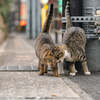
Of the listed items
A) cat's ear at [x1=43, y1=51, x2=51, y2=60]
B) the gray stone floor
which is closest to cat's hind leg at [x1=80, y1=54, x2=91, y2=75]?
the gray stone floor

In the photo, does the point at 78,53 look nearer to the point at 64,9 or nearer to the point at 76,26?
the point at 76,26

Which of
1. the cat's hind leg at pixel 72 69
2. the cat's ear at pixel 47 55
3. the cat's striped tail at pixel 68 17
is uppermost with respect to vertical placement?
the cat's striped tail at pixel 68 17

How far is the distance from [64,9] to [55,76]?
1506 mm

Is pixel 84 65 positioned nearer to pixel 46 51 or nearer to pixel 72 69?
pixel 72 69

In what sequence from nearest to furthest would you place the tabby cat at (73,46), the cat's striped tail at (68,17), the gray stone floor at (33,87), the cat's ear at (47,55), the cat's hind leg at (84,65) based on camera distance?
1. the gray stone floor at (33,87)
2. the cat's ear at (47,55)
3. the tabby cat at (73,46)
4. the cat's hind leg at (84,65)
5. the cat's striped tail at (68,17)

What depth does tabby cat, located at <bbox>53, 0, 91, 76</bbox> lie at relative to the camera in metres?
4.65

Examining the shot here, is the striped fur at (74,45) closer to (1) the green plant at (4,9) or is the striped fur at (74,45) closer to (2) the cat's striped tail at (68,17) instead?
(2) the cat's striped tail at (68,17)

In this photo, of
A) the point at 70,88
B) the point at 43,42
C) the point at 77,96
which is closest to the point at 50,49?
the point at 43,42

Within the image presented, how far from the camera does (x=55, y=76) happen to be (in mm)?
4582

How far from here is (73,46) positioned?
→ 15.6ft

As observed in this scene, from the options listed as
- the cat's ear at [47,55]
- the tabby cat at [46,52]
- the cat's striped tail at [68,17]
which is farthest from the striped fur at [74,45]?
the cat's ear at [47,55]

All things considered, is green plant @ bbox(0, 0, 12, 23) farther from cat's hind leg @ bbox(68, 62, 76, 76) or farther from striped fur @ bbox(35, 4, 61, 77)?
cat's hind leg @ bbox(68, 62, 76, 76)

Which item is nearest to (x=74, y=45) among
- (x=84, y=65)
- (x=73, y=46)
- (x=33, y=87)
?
(x=73, y=46)

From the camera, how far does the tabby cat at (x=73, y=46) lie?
4652 mm
